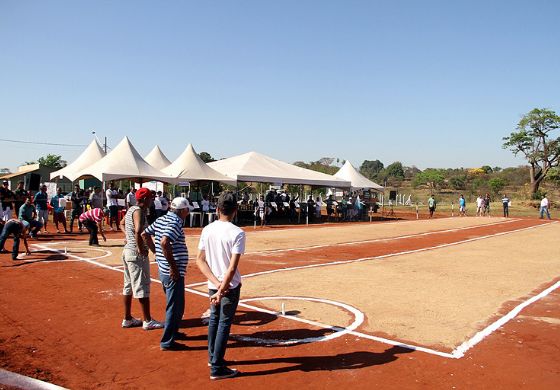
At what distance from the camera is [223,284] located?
4.53m

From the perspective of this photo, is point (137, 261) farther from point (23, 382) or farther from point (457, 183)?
point (457, 183)

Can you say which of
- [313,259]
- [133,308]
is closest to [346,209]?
[313,259]

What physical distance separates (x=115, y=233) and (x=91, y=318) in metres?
13.2

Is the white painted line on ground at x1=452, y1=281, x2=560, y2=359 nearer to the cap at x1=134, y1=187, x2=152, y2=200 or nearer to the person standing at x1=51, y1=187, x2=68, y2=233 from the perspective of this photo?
the cap at x1=134, y1=187, x2=152, y2=200

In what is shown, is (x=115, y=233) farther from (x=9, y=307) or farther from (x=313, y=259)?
(x=9, y=307)

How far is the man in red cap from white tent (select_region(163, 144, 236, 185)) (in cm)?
1921

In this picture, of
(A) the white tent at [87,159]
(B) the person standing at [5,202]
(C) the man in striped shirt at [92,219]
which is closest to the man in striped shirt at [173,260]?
(C) the man in striped shirt at [92,219]

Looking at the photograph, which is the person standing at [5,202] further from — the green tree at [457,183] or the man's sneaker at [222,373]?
the green tree at [457,183]

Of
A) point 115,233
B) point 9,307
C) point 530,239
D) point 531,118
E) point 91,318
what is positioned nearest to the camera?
point 91,318

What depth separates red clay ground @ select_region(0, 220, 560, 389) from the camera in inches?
190

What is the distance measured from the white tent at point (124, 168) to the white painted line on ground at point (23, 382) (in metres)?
18.6

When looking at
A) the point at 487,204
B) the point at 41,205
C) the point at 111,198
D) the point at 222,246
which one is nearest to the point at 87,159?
the point at 111,198

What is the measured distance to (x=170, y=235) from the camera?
5.41m

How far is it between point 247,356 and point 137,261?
6.62 feet
